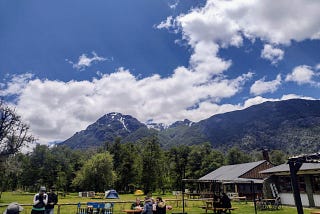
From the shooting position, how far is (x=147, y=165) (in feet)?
211

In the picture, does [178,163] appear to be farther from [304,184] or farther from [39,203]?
[39,203]

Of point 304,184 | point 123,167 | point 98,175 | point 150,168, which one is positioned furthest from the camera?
point 123,167

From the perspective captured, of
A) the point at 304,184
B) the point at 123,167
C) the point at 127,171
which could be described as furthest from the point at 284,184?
the point at 127,171

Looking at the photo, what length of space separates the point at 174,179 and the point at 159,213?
59.0 meters

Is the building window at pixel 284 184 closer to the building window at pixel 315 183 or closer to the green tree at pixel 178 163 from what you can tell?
the building window at pixel 315 183

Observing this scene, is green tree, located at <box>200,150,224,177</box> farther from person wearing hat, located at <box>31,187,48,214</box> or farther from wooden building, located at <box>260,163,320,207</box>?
person wearing hat, located at <box>31,187,48,214</box>

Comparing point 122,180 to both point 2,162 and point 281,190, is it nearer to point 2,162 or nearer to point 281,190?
point 2,162

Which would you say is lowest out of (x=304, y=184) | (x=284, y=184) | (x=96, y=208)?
(x=96, y=208)

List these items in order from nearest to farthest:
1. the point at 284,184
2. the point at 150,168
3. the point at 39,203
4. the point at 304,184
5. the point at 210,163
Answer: the point at 39,203, the point at 304,184, the point at 284,184, the point at 150,168, the point at 210,163

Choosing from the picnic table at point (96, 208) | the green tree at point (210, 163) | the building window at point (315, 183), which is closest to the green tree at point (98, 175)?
the green tree at point (210, 163)

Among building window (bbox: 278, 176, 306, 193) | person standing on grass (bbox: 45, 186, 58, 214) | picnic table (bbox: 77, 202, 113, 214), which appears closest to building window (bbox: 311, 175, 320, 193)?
building window (bbox: 278, 176, 306, 193)

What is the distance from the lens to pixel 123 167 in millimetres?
71875

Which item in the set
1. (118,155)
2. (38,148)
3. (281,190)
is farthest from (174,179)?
(281,190)

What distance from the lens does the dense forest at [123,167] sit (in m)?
63.9
